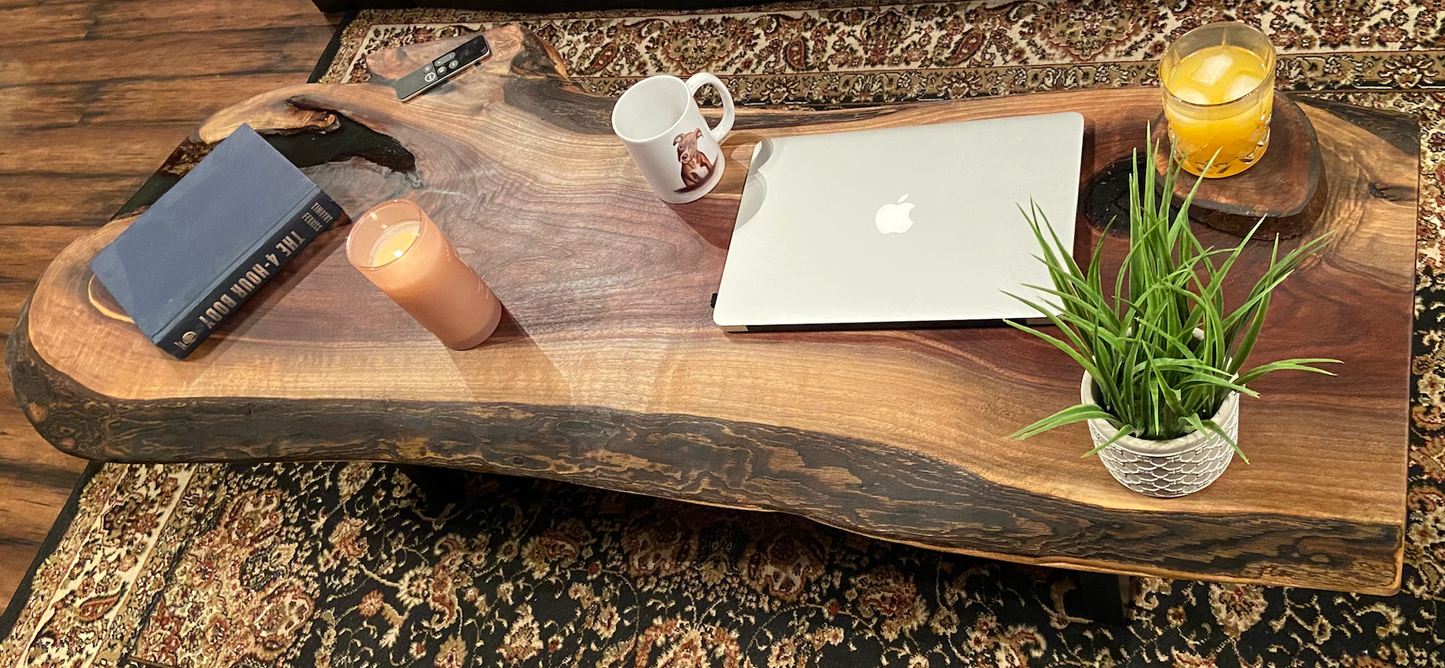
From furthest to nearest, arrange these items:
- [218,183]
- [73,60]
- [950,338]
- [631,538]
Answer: [73,60] < [631,538] < [218,183] < [950,338]

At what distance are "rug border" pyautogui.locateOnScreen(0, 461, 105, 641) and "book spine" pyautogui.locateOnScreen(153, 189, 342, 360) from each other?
0.65m

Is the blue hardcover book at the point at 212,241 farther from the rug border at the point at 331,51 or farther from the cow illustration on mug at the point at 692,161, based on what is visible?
the rug border at the point at 331,51

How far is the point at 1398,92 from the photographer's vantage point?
62.2 inches

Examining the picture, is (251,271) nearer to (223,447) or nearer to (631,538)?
(223,447)

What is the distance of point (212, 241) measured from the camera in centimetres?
123

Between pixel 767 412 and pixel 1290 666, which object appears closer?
pixel 767 412

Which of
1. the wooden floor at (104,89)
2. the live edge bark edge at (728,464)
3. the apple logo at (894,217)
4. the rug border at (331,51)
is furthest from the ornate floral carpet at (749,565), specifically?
the rug border at (331,51)

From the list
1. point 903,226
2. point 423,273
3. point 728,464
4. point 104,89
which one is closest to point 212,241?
point 423,273

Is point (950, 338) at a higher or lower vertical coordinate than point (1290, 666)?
higher

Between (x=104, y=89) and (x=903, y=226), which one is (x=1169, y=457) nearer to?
(x=903, y=226)

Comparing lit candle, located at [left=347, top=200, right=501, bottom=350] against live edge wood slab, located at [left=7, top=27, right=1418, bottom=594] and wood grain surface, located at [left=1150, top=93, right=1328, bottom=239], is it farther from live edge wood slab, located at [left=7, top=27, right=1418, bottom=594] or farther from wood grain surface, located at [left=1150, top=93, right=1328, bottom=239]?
wood grain surface, located at [left=1150, top=93, right=1328, bottom=239]

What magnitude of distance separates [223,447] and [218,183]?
344mm

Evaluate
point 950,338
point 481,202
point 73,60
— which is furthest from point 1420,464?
point 73,60

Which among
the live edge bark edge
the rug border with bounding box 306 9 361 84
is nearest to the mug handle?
the live edge bark edge
